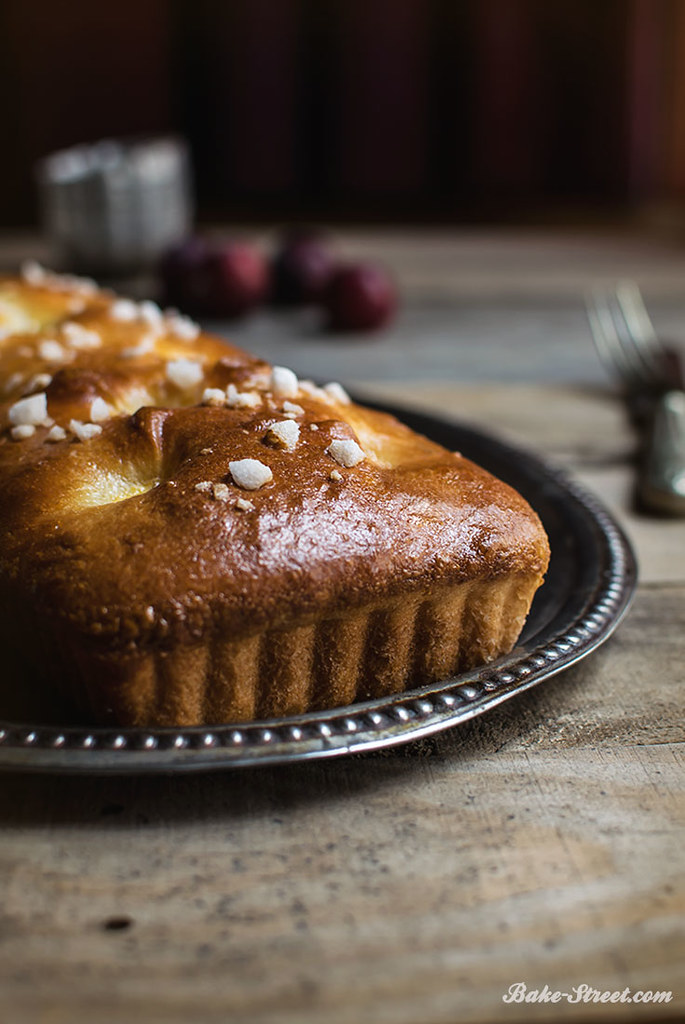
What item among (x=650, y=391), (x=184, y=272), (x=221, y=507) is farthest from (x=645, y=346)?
(x=221, y=507)

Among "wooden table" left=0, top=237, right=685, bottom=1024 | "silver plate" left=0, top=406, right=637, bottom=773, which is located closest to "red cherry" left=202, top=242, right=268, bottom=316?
"silver plate" left=0, top=406, right=637, bottom=773

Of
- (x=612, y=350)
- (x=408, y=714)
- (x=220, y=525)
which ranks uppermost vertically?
(x=220, y=525)

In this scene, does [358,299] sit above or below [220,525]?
below

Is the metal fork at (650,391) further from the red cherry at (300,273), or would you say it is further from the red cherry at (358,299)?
the red cherry at (300,273)

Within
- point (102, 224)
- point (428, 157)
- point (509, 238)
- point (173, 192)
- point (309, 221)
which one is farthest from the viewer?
point (428, 157)

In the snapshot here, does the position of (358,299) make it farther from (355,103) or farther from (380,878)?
(355,103)

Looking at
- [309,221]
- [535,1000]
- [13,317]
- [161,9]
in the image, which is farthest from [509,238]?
[535,1000]

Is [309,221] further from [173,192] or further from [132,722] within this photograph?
[132,722]
